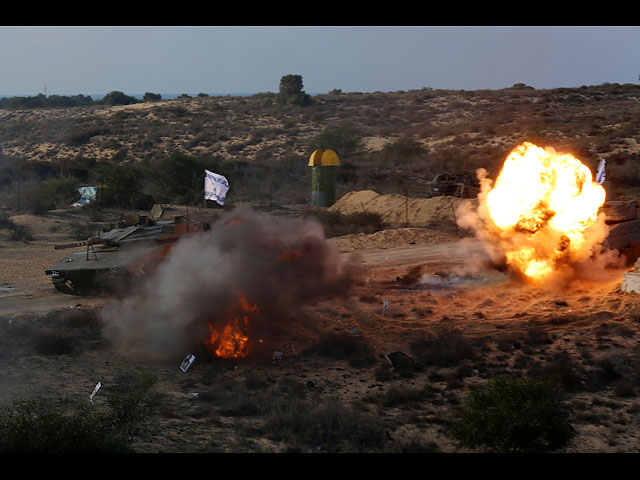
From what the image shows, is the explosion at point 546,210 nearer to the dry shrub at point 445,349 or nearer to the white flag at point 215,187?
the dry shrub at point 445,349

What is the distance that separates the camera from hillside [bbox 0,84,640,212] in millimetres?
44531

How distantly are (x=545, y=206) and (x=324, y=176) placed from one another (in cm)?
1859

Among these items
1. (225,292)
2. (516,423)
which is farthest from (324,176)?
(516,423)

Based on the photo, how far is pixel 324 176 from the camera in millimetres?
36500

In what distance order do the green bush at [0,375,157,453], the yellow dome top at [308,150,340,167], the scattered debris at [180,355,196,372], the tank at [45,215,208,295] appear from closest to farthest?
the green bush at [0,375,157,453]
the scattered debris at [180,355,196,372]
the tank at [45,215,208,295]
the yellow dome top at [308,150,340,167]

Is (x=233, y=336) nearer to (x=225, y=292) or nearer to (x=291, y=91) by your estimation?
(x=225, y=292)

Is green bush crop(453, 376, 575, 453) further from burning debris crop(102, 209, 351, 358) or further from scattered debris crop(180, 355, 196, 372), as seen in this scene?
burning debris crop(102, 209, 351, 358)

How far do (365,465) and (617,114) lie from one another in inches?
2157

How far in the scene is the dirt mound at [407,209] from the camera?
31.4m

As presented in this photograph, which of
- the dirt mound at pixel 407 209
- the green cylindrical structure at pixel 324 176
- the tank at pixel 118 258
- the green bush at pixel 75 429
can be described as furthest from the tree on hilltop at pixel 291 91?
the green bush at pixel 75 429

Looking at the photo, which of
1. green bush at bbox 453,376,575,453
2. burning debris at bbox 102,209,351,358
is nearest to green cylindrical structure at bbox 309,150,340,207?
burning debris at bbox 102,209,351,358

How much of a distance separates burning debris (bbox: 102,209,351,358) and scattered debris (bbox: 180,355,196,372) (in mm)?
408

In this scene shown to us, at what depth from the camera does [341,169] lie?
152ft

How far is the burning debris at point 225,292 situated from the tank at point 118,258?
1.58 metres
